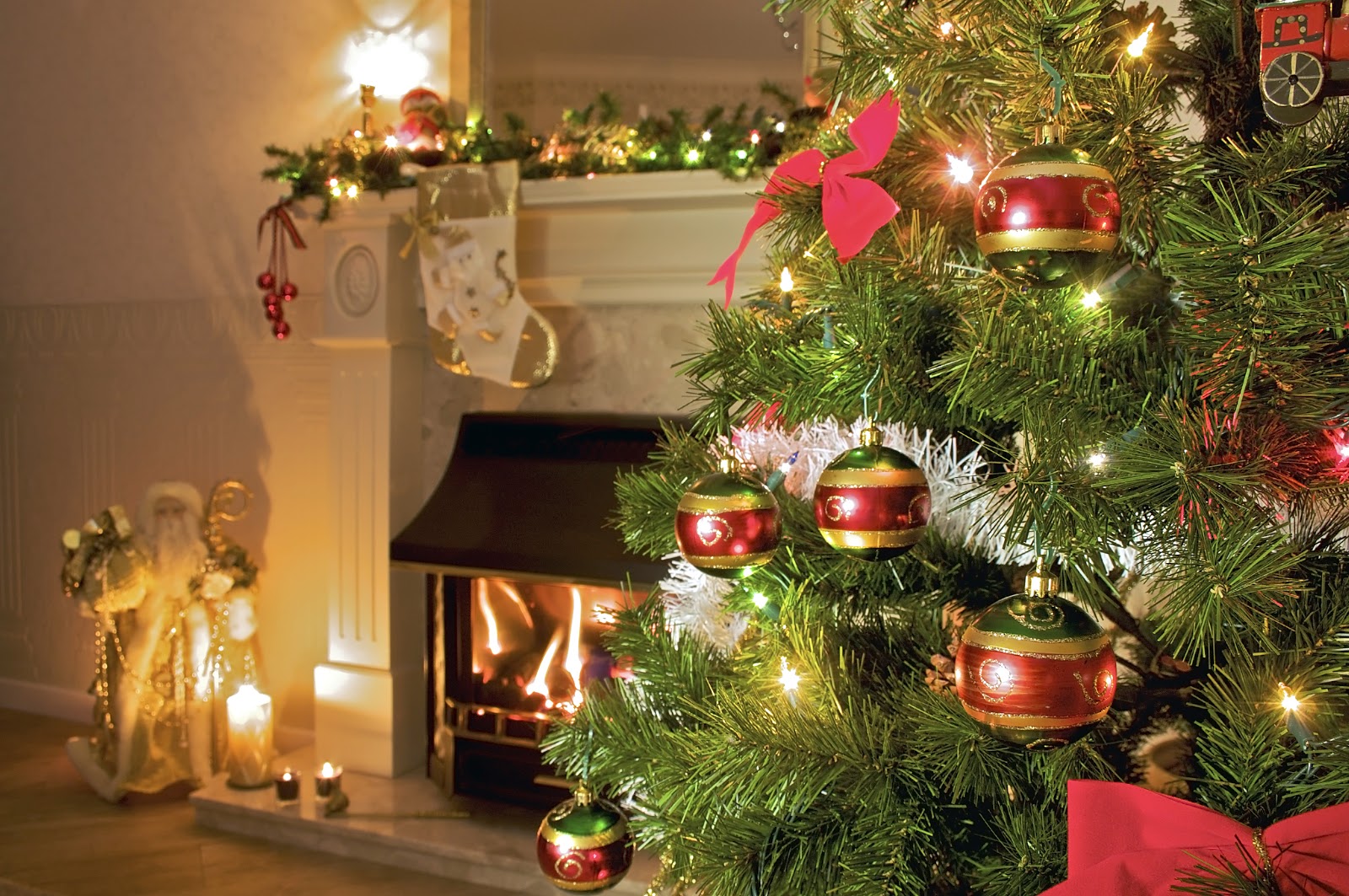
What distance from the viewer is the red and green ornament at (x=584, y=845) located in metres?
1.01

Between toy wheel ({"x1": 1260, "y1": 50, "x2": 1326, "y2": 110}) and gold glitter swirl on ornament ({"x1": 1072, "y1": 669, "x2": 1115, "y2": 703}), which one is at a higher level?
toy wheel ({"x1": 1260, "y1": 50, "x2": 1326, "y2": 110})

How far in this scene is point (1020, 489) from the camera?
57 cm

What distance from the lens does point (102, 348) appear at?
10.1 feet

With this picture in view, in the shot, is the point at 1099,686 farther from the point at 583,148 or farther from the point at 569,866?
the point at 583,148

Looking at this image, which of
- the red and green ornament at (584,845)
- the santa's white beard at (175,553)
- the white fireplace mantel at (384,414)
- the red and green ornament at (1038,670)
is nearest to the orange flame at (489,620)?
the white fireplace mantel at (384,414)

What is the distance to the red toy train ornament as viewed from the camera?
0.61 metres

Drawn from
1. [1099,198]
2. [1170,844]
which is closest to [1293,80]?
[1099,198]

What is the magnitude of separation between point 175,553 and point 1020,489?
2.32m

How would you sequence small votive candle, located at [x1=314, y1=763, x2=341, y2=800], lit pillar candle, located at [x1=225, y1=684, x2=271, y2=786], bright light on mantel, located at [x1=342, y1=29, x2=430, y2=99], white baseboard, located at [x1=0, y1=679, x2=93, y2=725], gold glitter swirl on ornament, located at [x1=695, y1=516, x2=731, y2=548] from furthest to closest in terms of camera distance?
white baseboard, located at [x1=0, y1=679, x2=93, y2=725]
bright light on mantel, located at [x1=342, y1=29, x2=430, y2=99]
lit pillar candle, located at [x1=225, y1=684, x2=271, y2=786]
small votive candle, located at [x1=314, y1=763, x2=341, y2=800]
gold glitter swirl on ornament, located at [x1=695, y1=516, x2=731, y2=548]

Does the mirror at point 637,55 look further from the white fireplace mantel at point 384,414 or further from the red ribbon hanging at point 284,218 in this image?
the red ribbon hanging at point 284,218

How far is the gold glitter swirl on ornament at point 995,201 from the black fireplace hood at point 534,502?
1408mm

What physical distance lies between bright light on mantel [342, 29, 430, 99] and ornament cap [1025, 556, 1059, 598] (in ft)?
7.57

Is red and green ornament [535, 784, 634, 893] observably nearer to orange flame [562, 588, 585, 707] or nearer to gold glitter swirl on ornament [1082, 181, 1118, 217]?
gold glitter swirl on ornament [1082, 181, 1118, 217]

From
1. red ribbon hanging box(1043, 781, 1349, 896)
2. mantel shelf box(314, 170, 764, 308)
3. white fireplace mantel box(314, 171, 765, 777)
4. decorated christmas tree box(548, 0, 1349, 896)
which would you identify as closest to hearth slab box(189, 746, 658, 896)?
white fireplace mantel box(314, 171, 765, 777)
